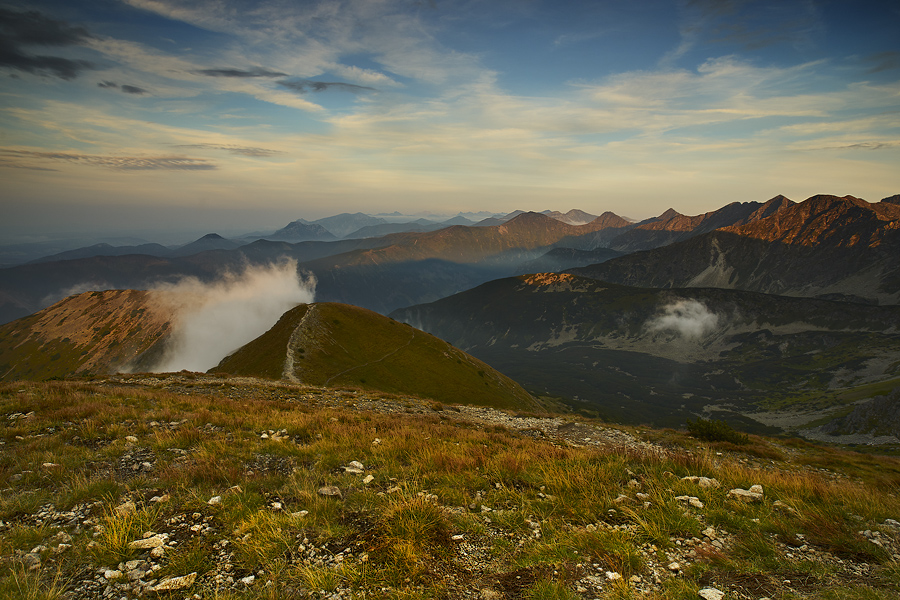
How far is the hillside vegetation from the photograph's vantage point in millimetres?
5078

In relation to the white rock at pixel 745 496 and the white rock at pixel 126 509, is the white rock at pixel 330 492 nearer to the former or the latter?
the white rock at pixel 126 509

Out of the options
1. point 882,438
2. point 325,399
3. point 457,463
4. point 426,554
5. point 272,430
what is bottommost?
point 882,438

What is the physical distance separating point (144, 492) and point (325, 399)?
2062 cm

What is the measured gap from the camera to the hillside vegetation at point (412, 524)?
508cm

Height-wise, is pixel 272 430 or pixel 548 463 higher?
pixel 548 463

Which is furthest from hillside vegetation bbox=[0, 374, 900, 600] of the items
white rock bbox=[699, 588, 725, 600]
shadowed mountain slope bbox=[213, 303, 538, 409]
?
shadowed mountain slope bbox=[213, 303, 538, 409]

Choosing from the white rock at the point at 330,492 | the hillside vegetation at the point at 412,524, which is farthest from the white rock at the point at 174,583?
the white rock at the point at 330,492

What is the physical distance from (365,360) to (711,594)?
238ft

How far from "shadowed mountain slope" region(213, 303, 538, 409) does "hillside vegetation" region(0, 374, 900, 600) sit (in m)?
50.2

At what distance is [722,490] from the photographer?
26.7ft

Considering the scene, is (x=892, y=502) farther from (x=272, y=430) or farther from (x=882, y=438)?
(x=882, y=438)

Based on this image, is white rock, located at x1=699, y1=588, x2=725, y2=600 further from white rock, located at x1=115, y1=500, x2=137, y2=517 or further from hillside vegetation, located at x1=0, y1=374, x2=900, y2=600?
white rock, located at x1=115, y1=500, x2=137, y2=517

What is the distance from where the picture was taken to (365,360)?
73938mm

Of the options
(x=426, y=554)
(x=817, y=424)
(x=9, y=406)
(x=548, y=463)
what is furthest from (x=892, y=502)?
(x=817, y=424)
